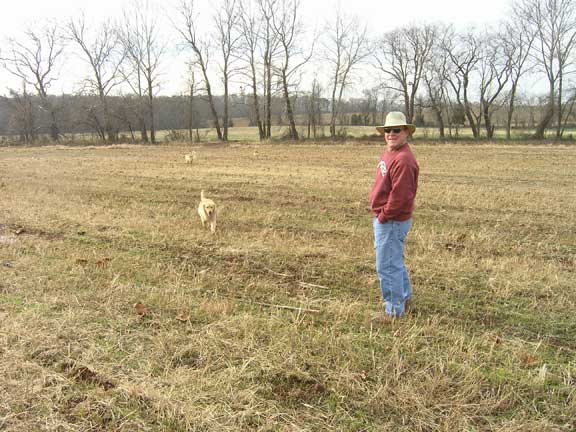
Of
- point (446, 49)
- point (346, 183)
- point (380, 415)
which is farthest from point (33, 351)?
point (446, 49)

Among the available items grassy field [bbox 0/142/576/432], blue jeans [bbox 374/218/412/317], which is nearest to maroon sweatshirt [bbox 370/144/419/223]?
blue jeans [bbox 374/218/412/317]

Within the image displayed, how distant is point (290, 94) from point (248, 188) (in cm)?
2756

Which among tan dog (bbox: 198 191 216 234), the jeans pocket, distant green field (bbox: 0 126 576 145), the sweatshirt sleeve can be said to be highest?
distant green field (bbox: 0 126 576 145)

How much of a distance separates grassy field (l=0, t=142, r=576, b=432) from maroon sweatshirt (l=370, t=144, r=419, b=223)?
1.00m

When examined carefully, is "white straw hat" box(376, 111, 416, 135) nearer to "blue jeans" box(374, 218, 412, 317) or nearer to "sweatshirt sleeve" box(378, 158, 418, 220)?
"sweatshirt sleeve" box(378, 158, 418, 220)

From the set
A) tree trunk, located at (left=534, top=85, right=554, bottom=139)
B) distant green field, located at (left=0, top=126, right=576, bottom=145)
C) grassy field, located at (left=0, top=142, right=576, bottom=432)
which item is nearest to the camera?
grassy field, located at (left=0, top=142, right=576, bottom=432)

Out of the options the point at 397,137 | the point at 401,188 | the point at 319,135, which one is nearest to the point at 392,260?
the point at 401,188

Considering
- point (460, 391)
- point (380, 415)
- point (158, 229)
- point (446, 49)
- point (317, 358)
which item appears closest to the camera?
point (380, 415)

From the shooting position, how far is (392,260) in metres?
3.57

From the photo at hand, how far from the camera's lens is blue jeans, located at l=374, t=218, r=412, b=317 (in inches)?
138

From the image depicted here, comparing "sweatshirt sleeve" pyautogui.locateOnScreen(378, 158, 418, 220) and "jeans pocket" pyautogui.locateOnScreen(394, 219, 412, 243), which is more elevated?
"sweatshirt sleeve" pyautogui.locateOnScreen(378, 158, 418, 220)

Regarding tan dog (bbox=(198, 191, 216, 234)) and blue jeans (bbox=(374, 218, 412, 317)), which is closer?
blue jeans (bbox=(374, 218, 412, 317))

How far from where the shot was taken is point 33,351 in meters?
2.92

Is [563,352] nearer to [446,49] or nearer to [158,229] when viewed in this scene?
[158,229]
